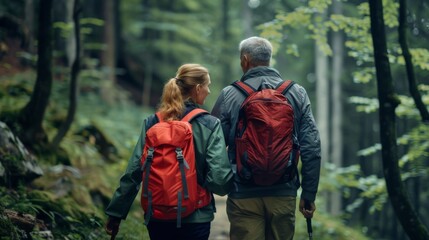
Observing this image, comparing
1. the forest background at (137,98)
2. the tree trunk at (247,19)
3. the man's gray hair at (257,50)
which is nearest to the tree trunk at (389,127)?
the forest background at (137,98)

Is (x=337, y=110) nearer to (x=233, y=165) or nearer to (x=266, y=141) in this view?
(x=233, y=165)

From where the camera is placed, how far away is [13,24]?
1266 cm

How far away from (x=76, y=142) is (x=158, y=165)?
23.1ft

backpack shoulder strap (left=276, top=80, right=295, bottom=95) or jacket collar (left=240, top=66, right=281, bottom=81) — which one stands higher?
jacket collar (left=240, top=66, right=281, bottom=81)

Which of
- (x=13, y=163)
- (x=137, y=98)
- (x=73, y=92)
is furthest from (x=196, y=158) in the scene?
(x=137, y=98)

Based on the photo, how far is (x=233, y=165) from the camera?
428 centimetres

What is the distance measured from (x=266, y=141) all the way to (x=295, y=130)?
1.51ft

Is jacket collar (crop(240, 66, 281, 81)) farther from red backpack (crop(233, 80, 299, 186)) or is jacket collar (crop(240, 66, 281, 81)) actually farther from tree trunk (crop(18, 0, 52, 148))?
tree trunk (crop(18, 0, 52, 148))

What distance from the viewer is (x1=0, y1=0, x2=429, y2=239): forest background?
592 centimetres

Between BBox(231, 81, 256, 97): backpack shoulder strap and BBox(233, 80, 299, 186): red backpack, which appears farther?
BBox(231, 81, 256, 97): backpack shoulder strap

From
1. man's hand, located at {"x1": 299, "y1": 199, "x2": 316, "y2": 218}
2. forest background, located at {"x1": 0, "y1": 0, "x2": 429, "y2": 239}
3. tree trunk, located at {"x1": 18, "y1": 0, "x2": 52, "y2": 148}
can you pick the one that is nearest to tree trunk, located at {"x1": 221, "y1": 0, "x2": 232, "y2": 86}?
forest background, located at {"x1": 0, "y1": 0, "x2": 429, "y2": 239}

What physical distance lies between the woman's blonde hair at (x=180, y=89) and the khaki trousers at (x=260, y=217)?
97 centimetres

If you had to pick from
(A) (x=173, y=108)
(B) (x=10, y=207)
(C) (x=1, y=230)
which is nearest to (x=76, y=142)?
(B) (x=10, y=207)

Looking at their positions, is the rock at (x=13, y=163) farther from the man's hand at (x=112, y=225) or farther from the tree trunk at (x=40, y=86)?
the man's hand at (x=112, y=225)
